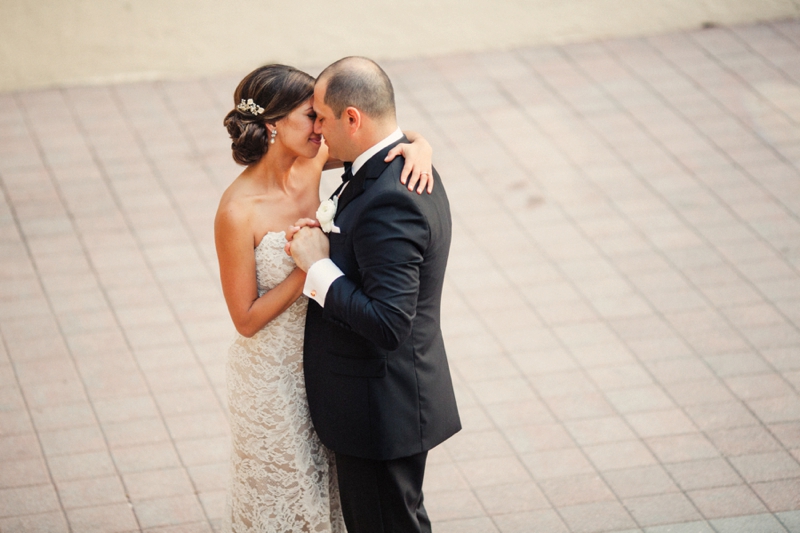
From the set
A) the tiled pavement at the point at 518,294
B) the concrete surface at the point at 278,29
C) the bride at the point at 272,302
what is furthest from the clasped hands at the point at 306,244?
the concrete surface at the point at 278,29

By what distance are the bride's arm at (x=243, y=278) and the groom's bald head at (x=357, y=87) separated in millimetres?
554

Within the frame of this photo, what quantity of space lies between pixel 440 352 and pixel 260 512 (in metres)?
0.92

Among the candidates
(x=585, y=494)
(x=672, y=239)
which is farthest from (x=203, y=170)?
(x=585, y=494)

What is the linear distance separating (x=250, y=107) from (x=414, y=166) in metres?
0.65

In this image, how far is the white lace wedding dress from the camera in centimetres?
337

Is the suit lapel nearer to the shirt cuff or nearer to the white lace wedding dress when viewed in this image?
the shirt cuff

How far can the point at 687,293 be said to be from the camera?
19.0ft

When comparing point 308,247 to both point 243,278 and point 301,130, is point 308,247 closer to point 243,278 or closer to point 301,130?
point 243,278

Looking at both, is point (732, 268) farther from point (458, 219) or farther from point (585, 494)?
point (585, 494)

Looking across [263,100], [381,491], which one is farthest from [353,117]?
[381,491]

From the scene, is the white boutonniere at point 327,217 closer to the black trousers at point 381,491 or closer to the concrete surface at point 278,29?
the black trousers at point 381,491

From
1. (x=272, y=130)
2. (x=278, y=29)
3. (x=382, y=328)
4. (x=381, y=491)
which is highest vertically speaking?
(x=272, y=130)

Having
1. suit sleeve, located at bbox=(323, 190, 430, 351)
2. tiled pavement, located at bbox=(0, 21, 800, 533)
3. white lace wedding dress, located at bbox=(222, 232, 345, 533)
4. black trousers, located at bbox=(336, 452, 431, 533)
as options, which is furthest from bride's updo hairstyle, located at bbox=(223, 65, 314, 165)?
tiled pavement, located at bbox=(0, 21, 800, 533)

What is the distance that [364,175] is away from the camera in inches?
120
